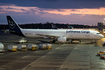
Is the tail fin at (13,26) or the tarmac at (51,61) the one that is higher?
the tail fin at (13,26)

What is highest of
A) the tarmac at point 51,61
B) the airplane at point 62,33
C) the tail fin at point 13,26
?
the tail fin at point 13,26

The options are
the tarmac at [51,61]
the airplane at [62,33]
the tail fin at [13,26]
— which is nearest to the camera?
the tarmac at [51,61]

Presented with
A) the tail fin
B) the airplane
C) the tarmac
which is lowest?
the tarmac

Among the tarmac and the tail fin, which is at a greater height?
the tail fin

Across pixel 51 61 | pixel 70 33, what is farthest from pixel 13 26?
pixel 51 61

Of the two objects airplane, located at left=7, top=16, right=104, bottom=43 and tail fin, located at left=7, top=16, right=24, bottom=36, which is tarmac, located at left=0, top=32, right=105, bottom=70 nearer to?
airplane, located at left=7, top=16, right=104, bottom=43

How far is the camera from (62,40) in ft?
142

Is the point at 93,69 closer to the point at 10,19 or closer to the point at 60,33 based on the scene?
the point at 60,33

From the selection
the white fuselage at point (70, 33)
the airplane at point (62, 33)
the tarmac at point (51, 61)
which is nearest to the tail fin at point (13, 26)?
the airplane at point (62, 33)

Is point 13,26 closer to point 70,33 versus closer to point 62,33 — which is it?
point 62,33

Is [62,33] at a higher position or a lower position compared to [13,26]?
lower

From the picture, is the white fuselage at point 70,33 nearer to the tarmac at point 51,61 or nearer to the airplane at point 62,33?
the airplane at point 62,33

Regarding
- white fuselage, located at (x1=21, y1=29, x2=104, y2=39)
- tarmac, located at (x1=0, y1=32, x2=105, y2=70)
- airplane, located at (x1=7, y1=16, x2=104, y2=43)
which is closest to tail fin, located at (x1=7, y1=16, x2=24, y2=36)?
airplane, located at (x1=7, y1=16, x2=104, y2=43)

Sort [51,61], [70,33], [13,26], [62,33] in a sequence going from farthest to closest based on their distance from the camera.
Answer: [13,26] → [62,33] → [70,33] → [51,61]
